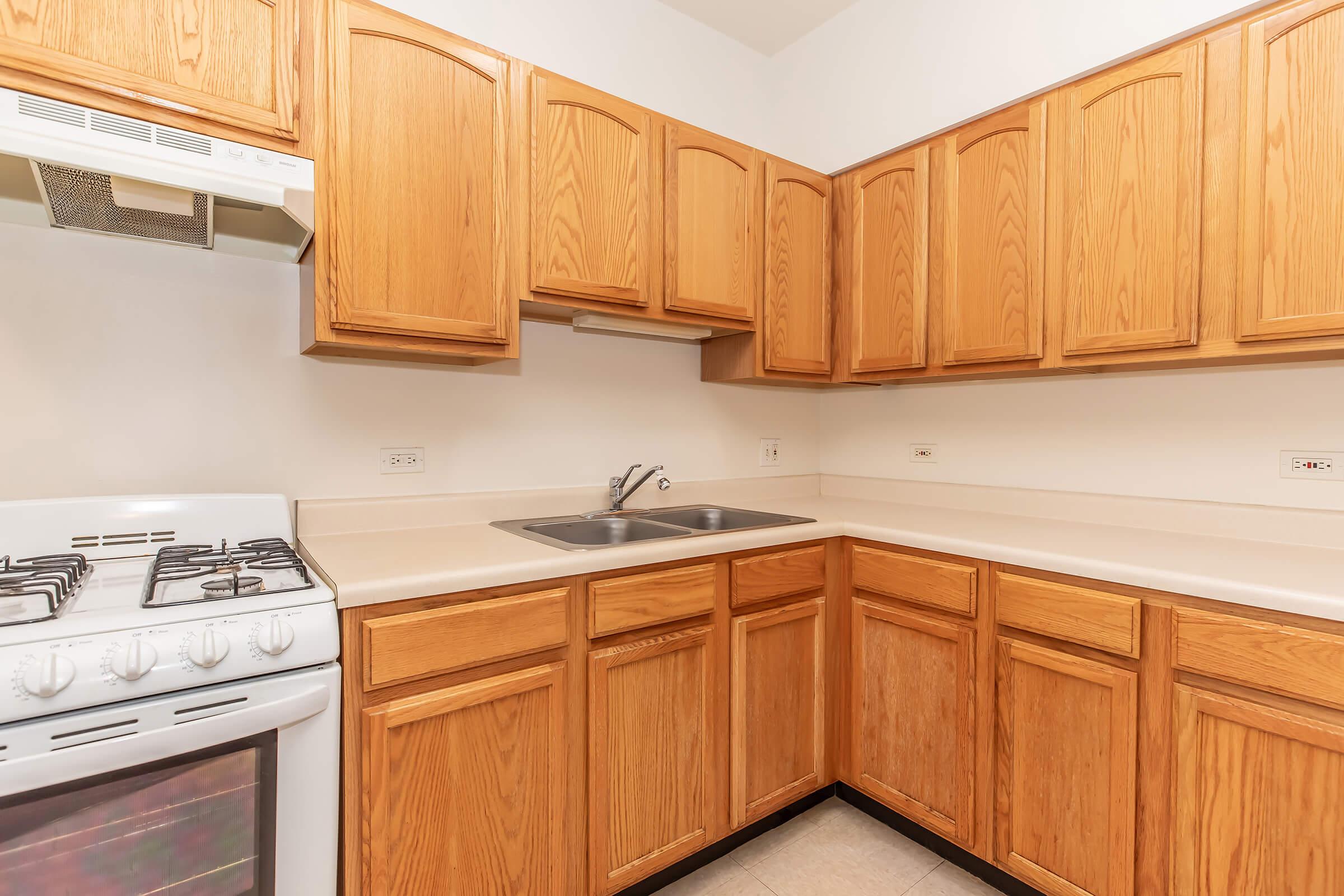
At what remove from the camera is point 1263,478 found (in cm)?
167

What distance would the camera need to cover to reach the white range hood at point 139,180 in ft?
3.58

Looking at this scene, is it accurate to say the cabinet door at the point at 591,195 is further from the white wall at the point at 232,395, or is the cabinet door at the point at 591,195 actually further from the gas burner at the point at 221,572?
the gas burner at the point at 221,572

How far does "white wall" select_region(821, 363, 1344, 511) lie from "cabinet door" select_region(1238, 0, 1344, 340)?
1.01ft

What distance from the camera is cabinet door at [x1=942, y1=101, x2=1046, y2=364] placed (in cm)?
182

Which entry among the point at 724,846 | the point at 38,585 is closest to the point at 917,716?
the point at 724,846

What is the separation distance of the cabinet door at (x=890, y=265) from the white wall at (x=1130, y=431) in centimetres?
35

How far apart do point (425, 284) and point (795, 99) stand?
6.31ft

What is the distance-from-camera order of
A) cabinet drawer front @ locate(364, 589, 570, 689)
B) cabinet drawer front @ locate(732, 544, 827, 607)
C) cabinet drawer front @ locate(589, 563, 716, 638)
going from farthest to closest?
cabinet drawer front @ locate(732, 544, 827, 607)
cabinet drawer front @ locate(589, 563, 716, 638)
cabinet drawer front @ locate(364, 589, 570, 689)

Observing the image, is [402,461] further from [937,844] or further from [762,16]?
[762,16]

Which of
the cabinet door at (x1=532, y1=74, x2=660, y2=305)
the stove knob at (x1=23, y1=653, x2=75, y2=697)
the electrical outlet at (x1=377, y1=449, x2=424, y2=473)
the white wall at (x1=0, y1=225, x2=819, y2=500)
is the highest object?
the cabinet door at (x1=532, y1=74, x2=660, y2=305)

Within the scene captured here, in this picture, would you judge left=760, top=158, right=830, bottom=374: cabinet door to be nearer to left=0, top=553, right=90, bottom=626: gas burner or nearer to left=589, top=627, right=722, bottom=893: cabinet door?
left=589, top=627, right=722, bottom=893: cabinet door

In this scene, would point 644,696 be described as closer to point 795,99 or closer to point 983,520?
point 983,520

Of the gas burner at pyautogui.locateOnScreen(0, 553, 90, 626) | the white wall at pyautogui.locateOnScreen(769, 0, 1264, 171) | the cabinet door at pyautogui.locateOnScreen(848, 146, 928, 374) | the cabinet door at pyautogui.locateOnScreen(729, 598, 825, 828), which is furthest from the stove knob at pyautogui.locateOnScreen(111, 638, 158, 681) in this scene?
the white wall at pyautogui.locateOnScreen(769, 0, 1264, 171)

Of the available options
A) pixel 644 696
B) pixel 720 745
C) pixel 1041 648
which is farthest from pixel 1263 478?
pixel 644 696
